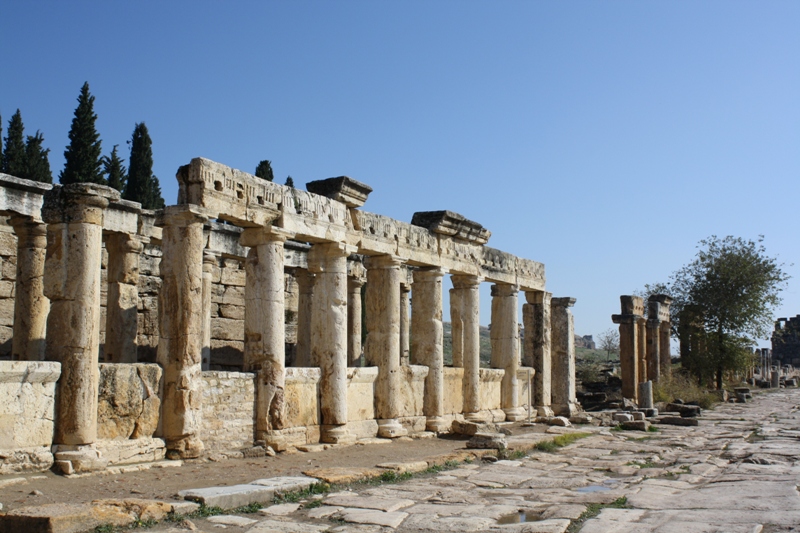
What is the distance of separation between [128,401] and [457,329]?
820 centimetres

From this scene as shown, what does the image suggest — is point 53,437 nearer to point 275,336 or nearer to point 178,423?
point 178,423

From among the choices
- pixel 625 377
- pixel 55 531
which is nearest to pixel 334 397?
pixel 55 531

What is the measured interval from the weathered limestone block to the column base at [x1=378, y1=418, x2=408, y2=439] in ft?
15.6

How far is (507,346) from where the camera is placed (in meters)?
18.2

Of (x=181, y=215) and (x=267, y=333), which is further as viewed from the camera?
(x=267, y=333)

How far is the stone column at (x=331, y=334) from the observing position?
1277 centimetres

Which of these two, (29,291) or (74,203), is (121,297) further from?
(74,203)

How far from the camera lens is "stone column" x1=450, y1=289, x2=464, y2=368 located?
16.8 m

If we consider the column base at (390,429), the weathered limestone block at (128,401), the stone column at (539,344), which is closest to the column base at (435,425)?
the column base at (390,429)

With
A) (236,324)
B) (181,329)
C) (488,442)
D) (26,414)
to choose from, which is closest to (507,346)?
(488,442)

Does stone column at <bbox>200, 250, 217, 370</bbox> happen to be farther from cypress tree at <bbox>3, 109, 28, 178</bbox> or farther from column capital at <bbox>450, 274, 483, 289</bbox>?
cypress tree at <bbox>3, 109, 28, 178</bbox>

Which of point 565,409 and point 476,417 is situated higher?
point 476,417

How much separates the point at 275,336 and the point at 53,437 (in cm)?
336

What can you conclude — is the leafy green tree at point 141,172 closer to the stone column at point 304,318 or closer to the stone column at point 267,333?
the stone column at point 304,318
